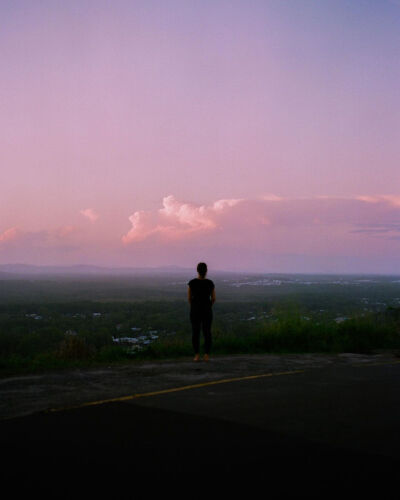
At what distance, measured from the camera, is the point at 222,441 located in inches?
196

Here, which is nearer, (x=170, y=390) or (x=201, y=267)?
(x=170, y=390)

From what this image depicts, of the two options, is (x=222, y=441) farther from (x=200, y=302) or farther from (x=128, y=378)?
(x=200, y=302)

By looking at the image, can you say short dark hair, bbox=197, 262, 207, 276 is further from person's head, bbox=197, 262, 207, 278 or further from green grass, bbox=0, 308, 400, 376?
green grass, bbox=0, 308, 400, 376

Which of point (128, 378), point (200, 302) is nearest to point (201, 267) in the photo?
point (200, 302)

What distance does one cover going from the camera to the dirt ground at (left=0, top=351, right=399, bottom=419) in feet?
23.0

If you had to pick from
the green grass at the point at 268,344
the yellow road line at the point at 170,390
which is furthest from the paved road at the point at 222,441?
the green grass at the point at 268,344

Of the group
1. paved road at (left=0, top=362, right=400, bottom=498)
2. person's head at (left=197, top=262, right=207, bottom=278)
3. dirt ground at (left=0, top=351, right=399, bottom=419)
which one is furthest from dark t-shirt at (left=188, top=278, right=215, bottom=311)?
paved road at (left=0, top=362, right=400, bottom=498)

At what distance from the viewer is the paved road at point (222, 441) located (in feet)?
13.4

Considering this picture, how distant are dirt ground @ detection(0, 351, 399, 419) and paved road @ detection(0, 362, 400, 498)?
1.96 ft

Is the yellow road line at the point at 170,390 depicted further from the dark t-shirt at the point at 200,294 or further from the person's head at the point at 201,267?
the person's head at the point at 201,267

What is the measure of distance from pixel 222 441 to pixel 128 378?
4.18 metres

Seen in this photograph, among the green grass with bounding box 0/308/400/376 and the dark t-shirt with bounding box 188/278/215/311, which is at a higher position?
the dark t-shirt with bounding box 188/278/215/311

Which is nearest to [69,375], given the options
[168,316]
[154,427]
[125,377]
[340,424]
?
[125,377]

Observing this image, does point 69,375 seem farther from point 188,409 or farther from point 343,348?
point 343,348
